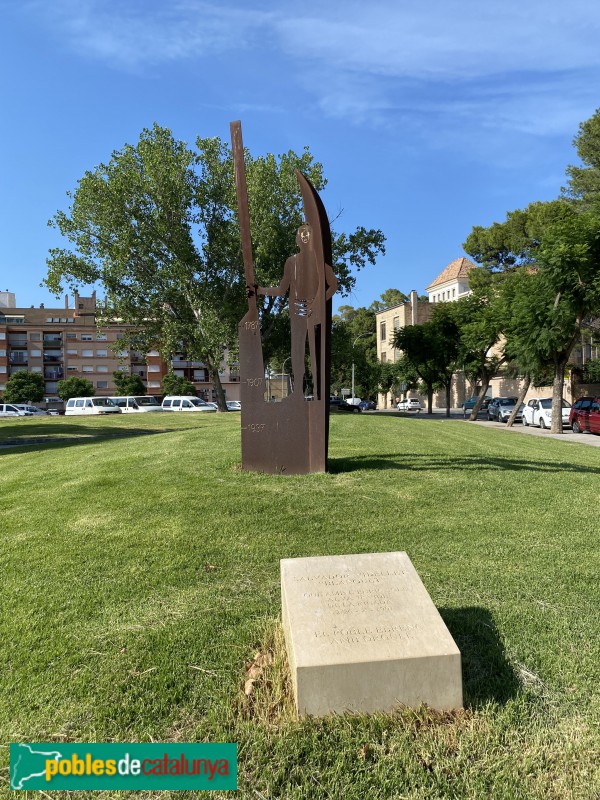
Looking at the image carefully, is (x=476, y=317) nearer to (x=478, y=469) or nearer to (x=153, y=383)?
(x=478, y=469)

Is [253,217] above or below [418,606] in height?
above

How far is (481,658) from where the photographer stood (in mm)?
3428

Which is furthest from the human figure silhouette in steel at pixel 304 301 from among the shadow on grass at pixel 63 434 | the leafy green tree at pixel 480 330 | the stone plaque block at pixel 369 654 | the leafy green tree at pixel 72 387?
the leafy green tree at pixel 72 387

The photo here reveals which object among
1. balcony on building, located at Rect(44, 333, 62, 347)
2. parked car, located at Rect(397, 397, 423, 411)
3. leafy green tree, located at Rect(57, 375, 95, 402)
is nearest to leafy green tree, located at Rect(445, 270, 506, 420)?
parked car, located at Rect(397, 397, 423, 411)

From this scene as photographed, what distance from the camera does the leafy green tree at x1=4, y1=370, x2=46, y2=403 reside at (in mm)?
67000

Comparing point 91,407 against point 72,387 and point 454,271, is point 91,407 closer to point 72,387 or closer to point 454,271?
point 72,387

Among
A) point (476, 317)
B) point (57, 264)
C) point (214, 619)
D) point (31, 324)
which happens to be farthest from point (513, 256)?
point (31, 324)

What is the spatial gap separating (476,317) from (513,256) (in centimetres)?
1723

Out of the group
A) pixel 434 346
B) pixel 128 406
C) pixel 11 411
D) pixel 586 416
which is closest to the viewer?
pixel 586 416

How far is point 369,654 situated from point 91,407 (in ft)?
152

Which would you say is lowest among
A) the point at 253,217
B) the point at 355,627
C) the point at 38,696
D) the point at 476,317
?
the point at 38,696

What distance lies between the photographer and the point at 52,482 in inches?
346

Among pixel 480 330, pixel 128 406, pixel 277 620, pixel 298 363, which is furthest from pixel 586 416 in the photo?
pixel 128 406

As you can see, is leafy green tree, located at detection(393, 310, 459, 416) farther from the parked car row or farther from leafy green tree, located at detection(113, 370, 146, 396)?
leafy green tree, located at detection(113, 370, 146, 396)
